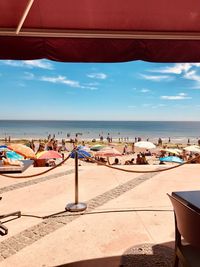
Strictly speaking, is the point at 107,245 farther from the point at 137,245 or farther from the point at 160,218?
the point at 160,218

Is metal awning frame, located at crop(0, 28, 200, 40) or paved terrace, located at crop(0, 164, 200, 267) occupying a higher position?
metal awning frame, located at crop(0, 28, 200, 40)

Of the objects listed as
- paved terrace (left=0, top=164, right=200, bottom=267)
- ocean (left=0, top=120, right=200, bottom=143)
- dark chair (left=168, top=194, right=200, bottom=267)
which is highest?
ocean (left=0, top=120, right=200, bottom=143)

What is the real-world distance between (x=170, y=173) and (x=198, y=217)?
606 cm

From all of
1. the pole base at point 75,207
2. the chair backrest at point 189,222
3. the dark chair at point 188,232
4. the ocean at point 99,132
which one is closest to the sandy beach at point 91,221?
the pole base at point 75,207

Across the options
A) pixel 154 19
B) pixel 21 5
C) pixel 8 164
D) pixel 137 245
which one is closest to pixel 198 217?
pixel 137 245

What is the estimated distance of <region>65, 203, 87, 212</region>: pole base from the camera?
462cm

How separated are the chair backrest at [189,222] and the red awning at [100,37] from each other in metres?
2.03

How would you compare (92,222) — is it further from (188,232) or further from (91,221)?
(188,232)

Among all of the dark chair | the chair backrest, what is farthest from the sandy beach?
the chair backrest

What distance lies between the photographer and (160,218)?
14.1 ft

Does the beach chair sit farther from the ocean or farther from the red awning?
the ocean

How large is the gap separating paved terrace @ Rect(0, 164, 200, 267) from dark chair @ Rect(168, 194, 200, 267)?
0.89 metres

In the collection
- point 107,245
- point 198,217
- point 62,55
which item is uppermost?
point 62,55

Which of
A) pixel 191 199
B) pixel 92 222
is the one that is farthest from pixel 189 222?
pixel 92 222
